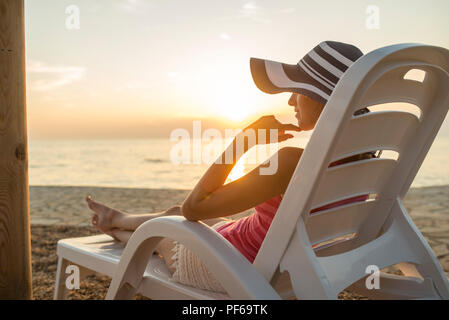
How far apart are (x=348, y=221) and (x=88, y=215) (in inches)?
205

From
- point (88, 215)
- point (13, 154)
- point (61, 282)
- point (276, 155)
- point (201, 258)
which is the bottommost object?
point (88, 215)

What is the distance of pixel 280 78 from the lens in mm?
1472

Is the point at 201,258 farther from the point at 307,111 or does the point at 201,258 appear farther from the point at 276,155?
the point at 307,111

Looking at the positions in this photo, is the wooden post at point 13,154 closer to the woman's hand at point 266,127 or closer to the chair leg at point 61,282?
the chair leg at point 61,282

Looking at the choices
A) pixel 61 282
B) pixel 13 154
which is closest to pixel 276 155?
pixel 13 154

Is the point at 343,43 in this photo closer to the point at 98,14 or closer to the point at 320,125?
the point at 320,125

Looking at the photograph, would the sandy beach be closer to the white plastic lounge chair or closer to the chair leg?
the chair leg

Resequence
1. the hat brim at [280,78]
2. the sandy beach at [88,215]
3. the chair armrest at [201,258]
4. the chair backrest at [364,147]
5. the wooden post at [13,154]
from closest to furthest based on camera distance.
Result: the chair backrest at [364,147]
the chair armrest at [201,258]
the hat brim at [280,78]
the wooden post at [13,154]
the sandy beach at [88,215]

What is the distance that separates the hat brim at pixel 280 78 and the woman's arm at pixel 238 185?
15cm

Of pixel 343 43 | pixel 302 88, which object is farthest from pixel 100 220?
pixel 343 43

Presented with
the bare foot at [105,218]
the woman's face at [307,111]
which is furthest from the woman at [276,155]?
the bare foot at [105,218]

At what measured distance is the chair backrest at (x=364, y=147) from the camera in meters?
1.08

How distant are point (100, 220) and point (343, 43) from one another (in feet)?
5.63
